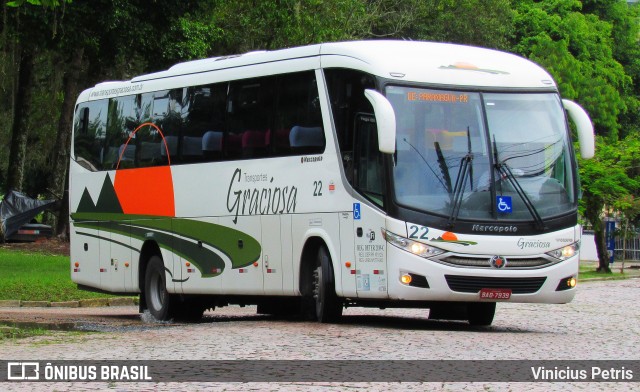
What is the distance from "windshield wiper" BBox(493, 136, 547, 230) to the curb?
1146 cm

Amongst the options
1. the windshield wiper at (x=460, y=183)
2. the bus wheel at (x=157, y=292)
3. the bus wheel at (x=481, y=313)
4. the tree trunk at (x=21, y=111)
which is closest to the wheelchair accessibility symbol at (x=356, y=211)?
the windshield wiper at (x=460, y=183)

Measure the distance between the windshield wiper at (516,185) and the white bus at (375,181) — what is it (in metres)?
0.02

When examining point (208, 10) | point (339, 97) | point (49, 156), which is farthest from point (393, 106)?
point (49, 156)

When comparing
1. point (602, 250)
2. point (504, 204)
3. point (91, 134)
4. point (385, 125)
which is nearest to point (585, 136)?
point (504, 204)

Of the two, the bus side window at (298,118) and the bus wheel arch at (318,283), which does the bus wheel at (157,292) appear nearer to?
the bus wheel arch at (318,283)

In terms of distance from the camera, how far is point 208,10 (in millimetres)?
37031

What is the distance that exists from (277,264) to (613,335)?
15.6 ft

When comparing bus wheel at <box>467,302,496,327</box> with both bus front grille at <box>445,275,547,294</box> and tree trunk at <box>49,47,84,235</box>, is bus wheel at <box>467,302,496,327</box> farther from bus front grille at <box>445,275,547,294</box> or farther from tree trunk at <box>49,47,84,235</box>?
A: tree trunk at <box>49,47,84,235</box>

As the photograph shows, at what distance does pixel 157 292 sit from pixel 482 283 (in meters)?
7.18

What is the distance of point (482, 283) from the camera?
15.6 m

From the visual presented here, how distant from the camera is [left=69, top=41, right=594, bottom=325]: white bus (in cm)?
1566

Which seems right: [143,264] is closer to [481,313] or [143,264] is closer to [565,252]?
[481,313]

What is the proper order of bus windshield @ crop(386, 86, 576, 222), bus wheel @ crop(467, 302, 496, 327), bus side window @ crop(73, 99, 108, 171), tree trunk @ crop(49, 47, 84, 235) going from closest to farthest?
bus windshield @ crop(386, 86, 576, 222)
bus wheel @ crop(467, 302, 496, 327)
bus side window @ crop(73, 99, 108, 171)
tree trunk @ crop(49, 47, 84, 235)

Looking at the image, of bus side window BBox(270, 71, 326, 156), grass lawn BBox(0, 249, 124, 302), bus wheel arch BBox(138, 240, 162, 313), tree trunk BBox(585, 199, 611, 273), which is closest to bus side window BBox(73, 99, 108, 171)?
bus wheel arch BBox(138, 240, 162, 313)
